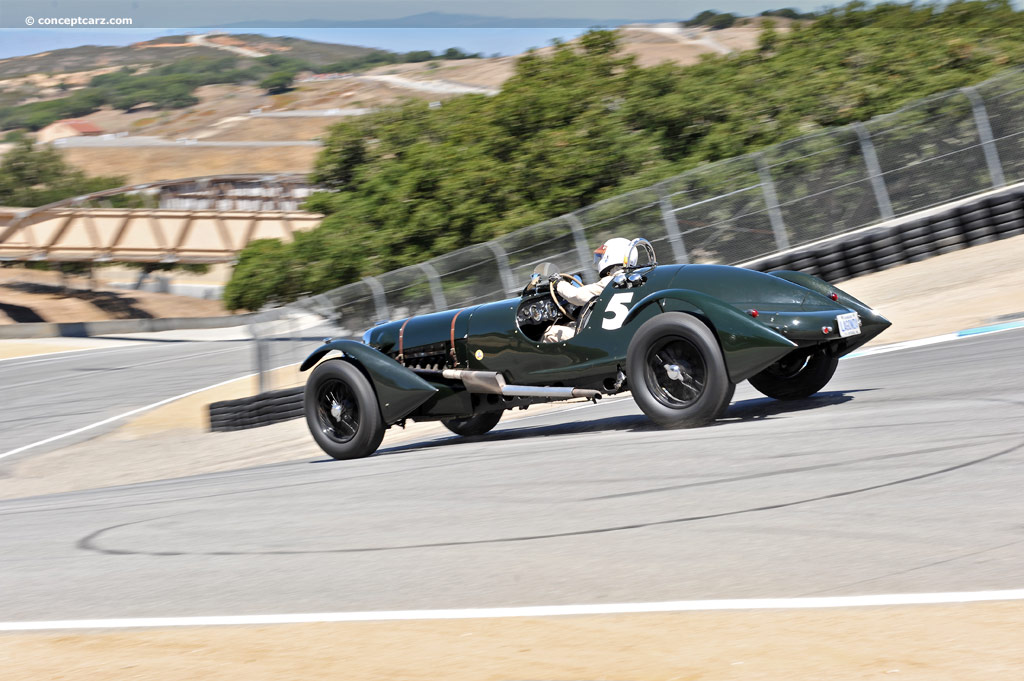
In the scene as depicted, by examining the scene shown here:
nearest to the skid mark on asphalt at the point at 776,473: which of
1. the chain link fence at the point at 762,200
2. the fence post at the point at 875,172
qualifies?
the chain link fence at the point at 762,200

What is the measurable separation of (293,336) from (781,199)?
757 cm

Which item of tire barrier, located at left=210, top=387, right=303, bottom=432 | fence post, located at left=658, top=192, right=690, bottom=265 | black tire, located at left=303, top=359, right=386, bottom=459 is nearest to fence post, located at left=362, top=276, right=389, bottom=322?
tire barrier, located at left=210, top=387, right=303, bottom=432

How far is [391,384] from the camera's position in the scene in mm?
9250

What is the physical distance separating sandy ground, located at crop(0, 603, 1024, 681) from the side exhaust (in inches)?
179

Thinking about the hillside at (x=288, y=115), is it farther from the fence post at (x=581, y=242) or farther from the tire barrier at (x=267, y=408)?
the tire barrier at (x=267, y=408)

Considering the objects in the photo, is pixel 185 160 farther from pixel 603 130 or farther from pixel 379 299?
pixel 379 299

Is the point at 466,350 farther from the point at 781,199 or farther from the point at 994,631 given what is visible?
the point at 781,199

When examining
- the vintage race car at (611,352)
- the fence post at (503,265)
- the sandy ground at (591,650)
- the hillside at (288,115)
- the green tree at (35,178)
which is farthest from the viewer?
the hillside at (288,115)

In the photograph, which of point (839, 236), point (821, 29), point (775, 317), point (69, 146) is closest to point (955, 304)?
point (839, 236)

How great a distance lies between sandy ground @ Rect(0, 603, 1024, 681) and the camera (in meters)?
3.04

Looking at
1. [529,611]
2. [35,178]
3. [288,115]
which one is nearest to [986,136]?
[529,611]

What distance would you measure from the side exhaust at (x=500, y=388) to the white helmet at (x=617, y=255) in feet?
3.17

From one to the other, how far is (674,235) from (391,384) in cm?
816

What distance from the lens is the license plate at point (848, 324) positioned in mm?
7383
